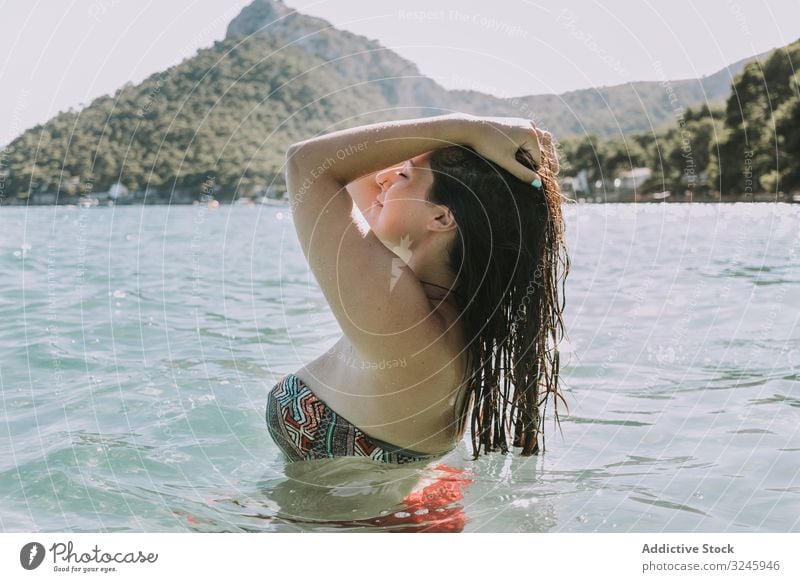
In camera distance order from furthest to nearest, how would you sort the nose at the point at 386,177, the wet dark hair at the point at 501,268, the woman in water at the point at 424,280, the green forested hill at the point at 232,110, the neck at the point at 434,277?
the green forested hill at the point at 232,110 < the nose at the point at 386,177 < the neck at the point at 434,277 < the wet dark hair at the point at 501,268 < the woman in water at the point at 424,280

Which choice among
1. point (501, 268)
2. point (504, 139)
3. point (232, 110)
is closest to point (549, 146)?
point (504, 139)

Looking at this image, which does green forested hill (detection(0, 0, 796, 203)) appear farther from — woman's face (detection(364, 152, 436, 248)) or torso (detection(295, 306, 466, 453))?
torso (detection(295, 306, 466, 453))

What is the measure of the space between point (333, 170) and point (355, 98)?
53.4 feet

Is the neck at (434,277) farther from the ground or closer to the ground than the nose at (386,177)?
closer to the ground

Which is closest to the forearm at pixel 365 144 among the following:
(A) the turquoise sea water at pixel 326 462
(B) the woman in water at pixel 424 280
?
(B) the woman in water at pixel 424 280

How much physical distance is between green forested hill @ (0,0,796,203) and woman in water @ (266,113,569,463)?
6476 mm

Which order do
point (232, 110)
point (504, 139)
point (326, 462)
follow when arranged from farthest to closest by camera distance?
point (232, 110) → point (326, 462) → point (504, 139)

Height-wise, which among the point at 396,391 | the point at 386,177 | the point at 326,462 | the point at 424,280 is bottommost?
the point at 326,462

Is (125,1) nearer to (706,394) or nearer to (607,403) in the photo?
(607,403)

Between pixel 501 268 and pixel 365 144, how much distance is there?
71 centimetres

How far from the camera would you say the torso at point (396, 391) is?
289cm

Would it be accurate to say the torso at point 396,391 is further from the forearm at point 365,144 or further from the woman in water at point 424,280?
the forearm at point 365,144

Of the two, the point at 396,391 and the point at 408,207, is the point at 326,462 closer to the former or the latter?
the point at 396,391

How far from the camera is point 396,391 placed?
2912 mm
